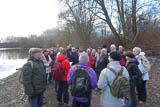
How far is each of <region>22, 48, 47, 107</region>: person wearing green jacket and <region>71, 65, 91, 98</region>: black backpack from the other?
93 cm

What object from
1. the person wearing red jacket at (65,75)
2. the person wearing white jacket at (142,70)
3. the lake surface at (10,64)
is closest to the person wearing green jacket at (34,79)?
the person wearing red jacket at (65,75)

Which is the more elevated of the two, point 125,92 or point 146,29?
point 146,29

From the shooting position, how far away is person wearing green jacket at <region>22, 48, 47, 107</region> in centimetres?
254

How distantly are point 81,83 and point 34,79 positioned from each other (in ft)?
3.83

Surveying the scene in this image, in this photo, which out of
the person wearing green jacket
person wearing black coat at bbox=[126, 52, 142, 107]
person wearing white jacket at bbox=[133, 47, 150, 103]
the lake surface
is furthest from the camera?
the lake surface

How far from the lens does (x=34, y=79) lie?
8.75 ft

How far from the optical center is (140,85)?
3799 mm

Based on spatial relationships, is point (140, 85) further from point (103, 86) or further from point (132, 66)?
point (103, 86)

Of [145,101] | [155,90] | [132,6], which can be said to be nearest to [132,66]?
[145,101]

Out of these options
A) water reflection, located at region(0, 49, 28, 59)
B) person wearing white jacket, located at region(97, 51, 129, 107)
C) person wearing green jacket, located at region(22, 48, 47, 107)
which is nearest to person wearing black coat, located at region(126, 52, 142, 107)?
person wearing white jacket, located at region(97, 51, 129, 107)

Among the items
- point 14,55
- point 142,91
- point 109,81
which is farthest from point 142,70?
point 14,55

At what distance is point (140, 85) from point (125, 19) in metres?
9.77

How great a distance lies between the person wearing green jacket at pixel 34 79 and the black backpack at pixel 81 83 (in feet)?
3.04

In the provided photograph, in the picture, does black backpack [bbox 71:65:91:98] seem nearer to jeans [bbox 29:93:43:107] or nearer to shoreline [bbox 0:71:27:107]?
jeans [bbox 29:93:43:107]
